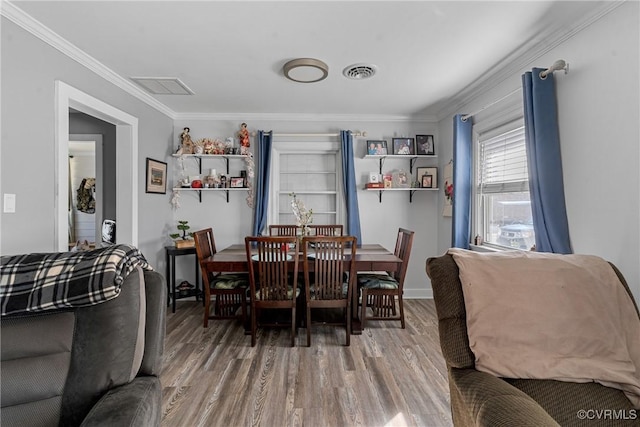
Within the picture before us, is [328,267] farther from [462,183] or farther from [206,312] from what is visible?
[462,183]

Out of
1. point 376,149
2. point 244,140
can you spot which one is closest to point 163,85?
point 244,140

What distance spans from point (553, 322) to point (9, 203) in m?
2.89

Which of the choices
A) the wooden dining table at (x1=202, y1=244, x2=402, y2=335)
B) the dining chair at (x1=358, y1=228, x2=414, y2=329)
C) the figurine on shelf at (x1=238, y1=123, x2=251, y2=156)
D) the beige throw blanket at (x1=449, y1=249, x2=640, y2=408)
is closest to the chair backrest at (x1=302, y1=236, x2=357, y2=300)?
the wooden dining table at (x1=202, y1=244, x2=402, y2=335)

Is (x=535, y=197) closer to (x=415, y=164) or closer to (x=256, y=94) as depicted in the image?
(x=415, y=164)

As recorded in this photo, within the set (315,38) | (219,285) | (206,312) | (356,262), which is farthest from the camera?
(206,312)

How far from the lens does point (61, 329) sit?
1.10 m

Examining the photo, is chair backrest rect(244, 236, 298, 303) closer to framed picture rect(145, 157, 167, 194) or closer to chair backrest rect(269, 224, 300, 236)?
chair backrest rect(269, 224, 300, 236)

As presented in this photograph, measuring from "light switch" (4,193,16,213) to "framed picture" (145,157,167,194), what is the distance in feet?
5.25

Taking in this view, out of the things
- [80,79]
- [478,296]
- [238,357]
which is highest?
[80,79]

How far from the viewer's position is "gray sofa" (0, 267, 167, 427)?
3.29 ft

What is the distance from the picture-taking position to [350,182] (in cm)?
411

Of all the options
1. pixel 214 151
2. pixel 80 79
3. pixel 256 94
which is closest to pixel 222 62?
pixel 256 94

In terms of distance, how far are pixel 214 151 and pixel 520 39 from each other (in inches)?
131

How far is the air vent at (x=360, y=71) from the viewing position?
2.69 meters
